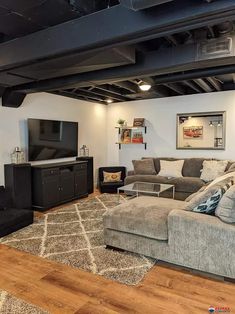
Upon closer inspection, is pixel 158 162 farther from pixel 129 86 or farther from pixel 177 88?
pixel 129 86

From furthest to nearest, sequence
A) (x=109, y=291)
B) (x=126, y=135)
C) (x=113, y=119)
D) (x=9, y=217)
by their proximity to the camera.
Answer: (x=113, y=119)
(x=126, y=135)
(x=9, y=217)
(x=109, y=291)

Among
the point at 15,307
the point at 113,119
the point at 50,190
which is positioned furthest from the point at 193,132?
the point at 15,307

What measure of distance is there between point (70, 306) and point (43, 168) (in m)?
2.96

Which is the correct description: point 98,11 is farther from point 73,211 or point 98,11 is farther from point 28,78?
point 73,211

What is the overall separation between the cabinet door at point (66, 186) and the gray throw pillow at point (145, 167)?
61.9 inches

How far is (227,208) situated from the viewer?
238cm

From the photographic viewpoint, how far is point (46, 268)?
2623 millimetres

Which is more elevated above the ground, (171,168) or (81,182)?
(171,168)

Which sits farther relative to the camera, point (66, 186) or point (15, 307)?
point (66, 186)

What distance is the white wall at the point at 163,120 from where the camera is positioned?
555cm

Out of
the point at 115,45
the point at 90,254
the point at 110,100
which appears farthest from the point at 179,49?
the point at 110,100

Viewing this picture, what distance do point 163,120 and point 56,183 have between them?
3.09 metres

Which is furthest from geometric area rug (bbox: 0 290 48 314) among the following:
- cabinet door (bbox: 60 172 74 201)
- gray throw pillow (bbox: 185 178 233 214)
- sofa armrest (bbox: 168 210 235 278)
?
cabinet door (bbox: 60 172 74 201)

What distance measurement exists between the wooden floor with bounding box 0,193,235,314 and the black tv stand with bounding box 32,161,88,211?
6.79 ft
